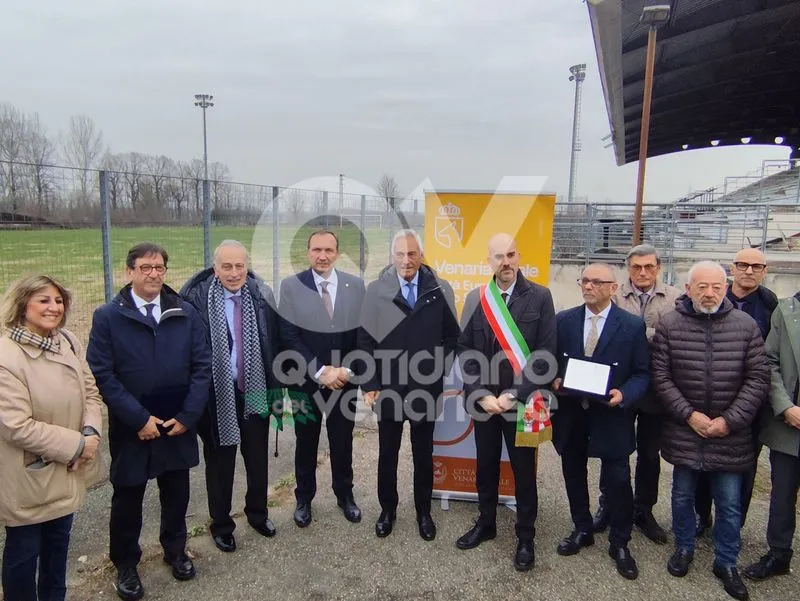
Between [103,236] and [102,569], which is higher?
[103,236]

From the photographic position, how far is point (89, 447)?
8.64ft

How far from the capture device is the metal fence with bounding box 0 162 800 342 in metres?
5.01

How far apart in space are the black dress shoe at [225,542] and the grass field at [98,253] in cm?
183

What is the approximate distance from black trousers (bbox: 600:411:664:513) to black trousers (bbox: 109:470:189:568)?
2.76 metres

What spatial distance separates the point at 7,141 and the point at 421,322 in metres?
27.1

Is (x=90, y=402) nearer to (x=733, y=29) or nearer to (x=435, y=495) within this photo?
(x=435, y=495)

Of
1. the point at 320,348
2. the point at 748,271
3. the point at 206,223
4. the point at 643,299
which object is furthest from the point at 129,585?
the point at 748,271

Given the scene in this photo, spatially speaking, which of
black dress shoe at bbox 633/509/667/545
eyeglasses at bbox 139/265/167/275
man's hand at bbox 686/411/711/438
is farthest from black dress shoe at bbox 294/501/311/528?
man's hand at bbox 686/411/711/438

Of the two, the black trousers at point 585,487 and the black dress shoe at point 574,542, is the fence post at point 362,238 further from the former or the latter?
the black dress shoe at point 574,542

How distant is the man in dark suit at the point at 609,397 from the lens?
3.22m

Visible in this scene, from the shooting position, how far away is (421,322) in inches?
140

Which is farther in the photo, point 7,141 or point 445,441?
point 7,141

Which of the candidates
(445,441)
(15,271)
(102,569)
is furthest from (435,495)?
(15,271)

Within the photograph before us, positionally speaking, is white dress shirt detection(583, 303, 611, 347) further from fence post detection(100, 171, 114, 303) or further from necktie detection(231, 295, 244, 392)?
fence post detection(100, 171, 114, 303)
